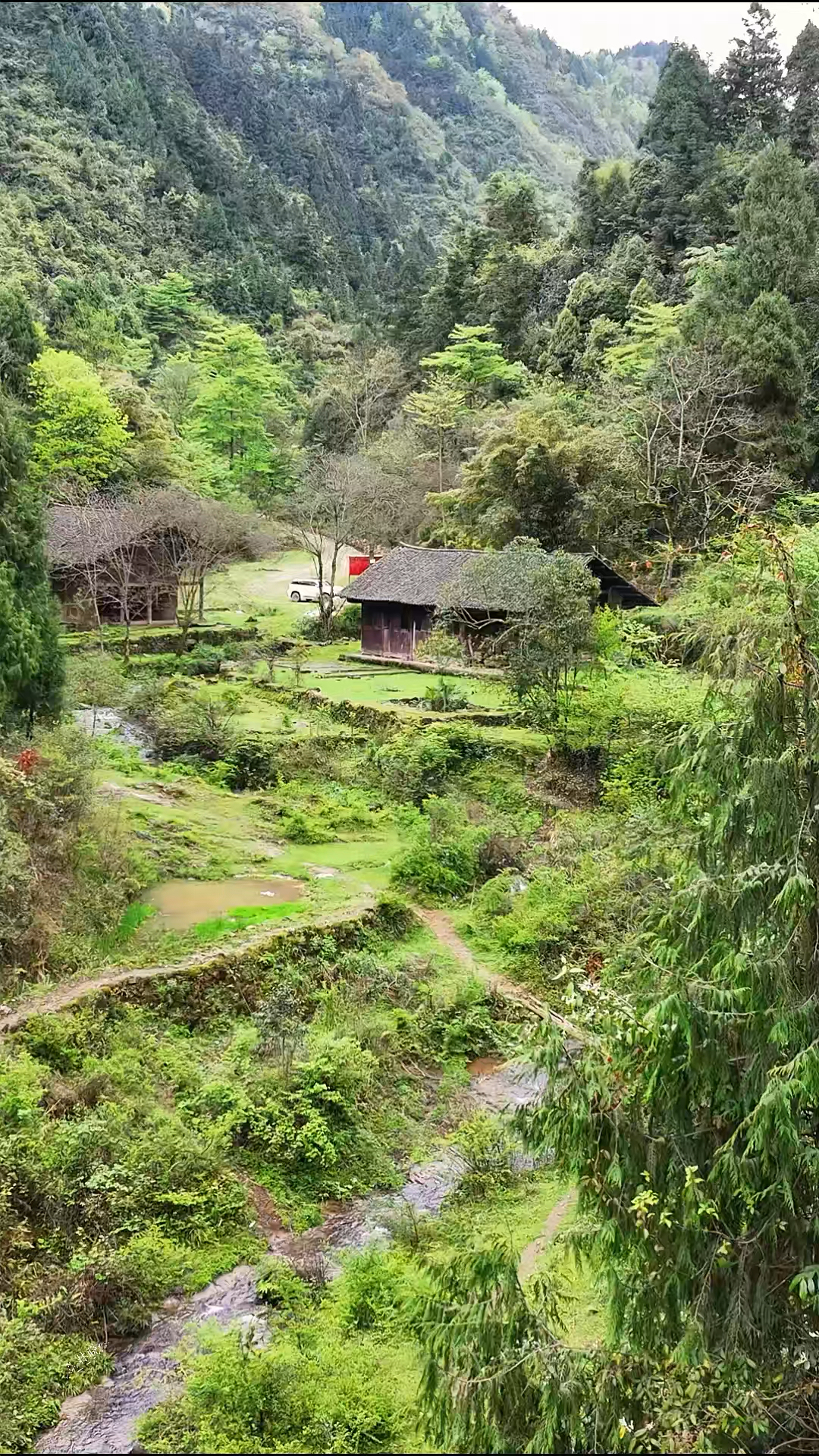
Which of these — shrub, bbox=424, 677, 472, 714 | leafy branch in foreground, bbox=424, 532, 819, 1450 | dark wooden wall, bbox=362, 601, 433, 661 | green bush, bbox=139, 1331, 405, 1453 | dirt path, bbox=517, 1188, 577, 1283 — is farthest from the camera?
dark wooden wall, bbox=362, 601, 433, 661

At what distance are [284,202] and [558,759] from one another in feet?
253

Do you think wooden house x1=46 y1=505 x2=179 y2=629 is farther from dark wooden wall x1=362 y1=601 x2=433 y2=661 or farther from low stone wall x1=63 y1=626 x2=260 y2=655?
dark wooden wall x1=362 y1=601 x2=433 y2=661

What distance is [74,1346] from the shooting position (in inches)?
312

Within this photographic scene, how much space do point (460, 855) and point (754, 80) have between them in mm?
41861

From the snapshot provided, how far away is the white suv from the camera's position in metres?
42.6

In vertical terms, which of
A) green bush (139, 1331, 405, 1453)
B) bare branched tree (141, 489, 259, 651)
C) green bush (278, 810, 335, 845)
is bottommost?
green bush (139, 1331, 405, 1453)

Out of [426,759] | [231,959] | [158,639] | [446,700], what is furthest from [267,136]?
[231,959]

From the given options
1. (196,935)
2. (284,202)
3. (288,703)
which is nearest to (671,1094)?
(196,935)

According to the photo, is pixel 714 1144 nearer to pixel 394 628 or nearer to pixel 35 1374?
pixel 35 1374

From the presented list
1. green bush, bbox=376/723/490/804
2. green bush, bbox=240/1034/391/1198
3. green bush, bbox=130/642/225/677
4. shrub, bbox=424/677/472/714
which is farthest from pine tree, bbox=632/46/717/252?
green bush, bbox=240/1034/391/1198

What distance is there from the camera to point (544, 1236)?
31.4ft

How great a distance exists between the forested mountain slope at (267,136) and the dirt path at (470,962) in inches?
1851

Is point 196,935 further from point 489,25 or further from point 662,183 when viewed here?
point 489,25

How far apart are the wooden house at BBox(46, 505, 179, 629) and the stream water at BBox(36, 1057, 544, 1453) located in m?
22.0
